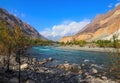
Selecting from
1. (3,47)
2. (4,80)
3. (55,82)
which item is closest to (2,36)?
(3,47)

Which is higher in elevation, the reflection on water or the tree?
the tree

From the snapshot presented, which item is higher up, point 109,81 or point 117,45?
point 117,45

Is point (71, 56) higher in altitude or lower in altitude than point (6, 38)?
lower

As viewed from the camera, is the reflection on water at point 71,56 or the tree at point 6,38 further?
the reflection on water at point 71,56

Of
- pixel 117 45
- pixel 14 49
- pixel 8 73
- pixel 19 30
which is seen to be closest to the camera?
pixel 117 45

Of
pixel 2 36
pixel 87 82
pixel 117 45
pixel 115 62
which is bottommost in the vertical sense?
pixel 87 82

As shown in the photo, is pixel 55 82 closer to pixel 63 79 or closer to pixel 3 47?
pixel 63 79

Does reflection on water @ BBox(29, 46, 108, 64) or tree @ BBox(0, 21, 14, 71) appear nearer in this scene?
tree @ BBox(0, 21, 14, 71)

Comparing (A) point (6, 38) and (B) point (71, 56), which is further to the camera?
(B) point (71, 56)

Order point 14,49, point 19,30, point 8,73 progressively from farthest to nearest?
point 8,73 < point 14,49 < point 19,30

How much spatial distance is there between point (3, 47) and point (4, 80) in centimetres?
454

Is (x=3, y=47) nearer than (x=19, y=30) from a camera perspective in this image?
No

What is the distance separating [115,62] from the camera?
32.4 feet

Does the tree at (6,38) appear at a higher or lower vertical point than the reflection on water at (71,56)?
higher
